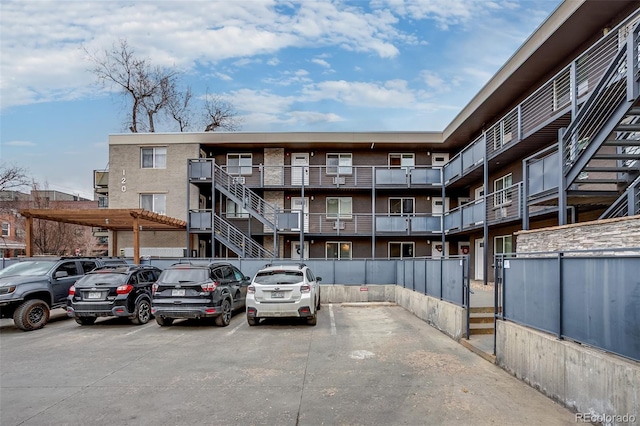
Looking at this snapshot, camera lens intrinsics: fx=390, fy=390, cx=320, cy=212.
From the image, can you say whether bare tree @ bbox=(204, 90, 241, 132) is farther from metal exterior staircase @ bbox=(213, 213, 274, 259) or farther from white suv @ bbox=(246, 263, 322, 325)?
white suv @ bbox=(246, 263, 322, 325)

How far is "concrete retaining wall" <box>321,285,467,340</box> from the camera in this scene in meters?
9.10

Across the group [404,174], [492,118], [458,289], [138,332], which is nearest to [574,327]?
[458,289]

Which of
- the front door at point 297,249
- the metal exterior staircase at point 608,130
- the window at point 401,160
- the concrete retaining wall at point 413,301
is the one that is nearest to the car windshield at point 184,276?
the concrete retaining wall at point 413,301

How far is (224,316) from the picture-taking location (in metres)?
10.8

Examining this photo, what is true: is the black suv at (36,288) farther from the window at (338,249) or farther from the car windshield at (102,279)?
the window at (338,249)

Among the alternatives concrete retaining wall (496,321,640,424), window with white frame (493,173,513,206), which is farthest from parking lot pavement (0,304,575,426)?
window with white frame (493,173,513,206)

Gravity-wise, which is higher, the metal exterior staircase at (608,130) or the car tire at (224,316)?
the metal exterior staircase at (608,130)

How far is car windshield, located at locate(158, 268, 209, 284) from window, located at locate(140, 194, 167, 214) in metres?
12.6

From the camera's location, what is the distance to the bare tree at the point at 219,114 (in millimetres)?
36094

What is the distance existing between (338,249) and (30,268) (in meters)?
15.5

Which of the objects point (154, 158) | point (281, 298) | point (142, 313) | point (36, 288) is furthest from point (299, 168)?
point (36, 288)

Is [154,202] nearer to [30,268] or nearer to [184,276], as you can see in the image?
[30,268]

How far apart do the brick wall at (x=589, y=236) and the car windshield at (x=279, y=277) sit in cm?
609

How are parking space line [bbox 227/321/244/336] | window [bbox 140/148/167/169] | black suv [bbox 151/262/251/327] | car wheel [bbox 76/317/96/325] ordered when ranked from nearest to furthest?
parking space line [bbox 227/321/244/336] < black suv [bbox 151/262/251/327] < car wheel [bbox 76/317/96/325] < window [bbox 140/148/167/169]
